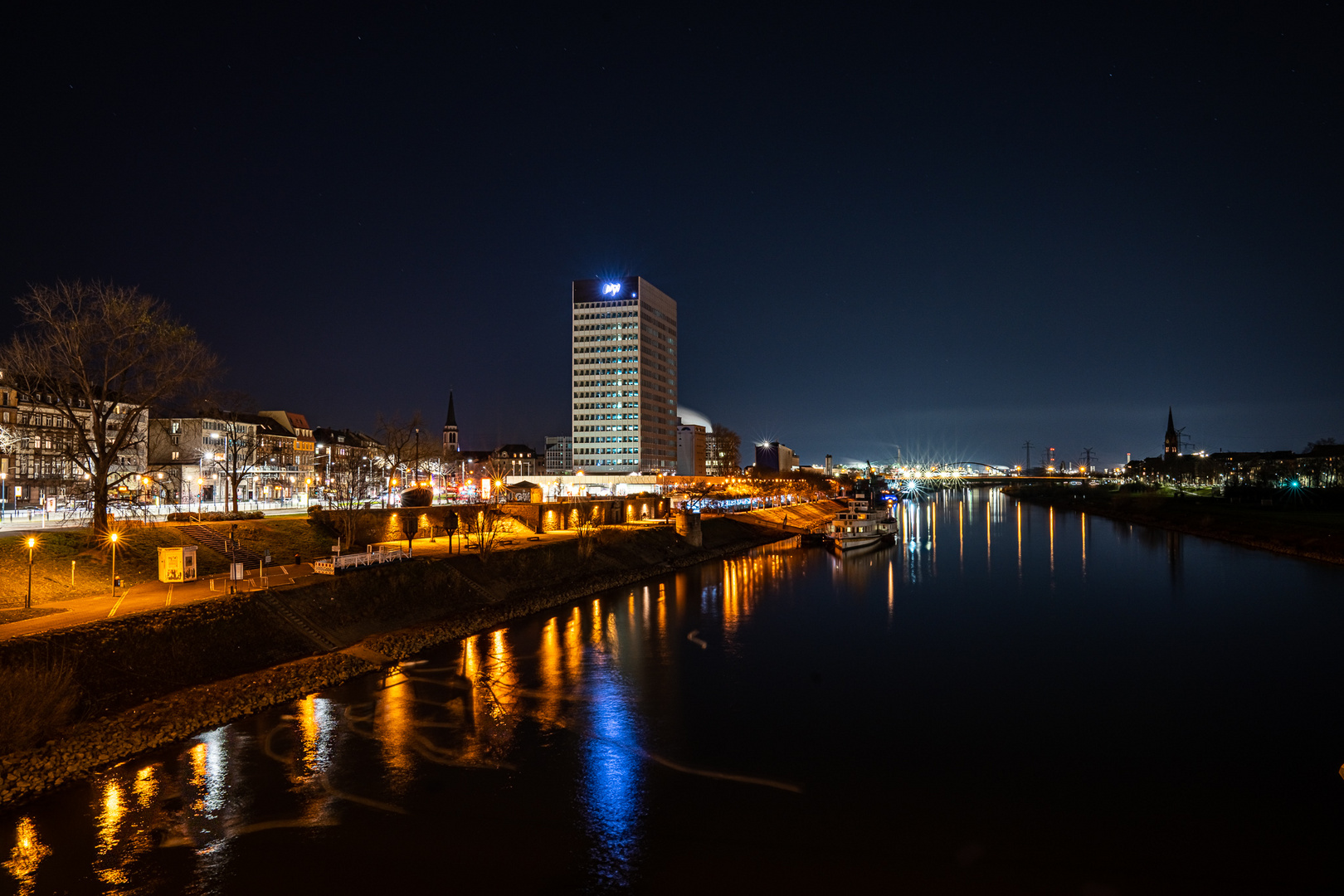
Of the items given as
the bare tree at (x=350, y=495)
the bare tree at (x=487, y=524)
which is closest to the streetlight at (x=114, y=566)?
the bare tree at (x=350, y=495)

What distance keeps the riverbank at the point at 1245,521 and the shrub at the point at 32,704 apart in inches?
2876

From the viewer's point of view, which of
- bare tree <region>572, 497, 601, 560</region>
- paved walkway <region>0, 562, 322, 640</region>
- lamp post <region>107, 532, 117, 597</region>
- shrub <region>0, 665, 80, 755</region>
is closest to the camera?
shrub <region>0, 665, 80, 755</region>

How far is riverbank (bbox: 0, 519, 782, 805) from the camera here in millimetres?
17906

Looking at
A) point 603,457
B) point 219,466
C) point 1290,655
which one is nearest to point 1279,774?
point 1290,655

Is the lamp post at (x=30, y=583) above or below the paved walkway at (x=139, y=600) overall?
above

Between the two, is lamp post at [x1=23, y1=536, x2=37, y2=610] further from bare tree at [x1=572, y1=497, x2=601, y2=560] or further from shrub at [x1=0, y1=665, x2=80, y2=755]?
bare tree at [x1=572, y1=497, x2=601, y2=560]

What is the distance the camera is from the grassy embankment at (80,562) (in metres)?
24.9

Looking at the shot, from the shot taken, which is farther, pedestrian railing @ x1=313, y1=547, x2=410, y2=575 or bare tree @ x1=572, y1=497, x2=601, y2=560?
bare tree @ x1=572, y1=497, x2=601, y2=560

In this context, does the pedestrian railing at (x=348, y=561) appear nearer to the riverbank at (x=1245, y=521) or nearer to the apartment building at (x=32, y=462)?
the apartment building at (x=32, y=462)

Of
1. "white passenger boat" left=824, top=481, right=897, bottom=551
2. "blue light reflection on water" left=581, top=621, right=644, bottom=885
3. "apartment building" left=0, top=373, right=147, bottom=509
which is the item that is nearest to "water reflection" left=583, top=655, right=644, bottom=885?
"blue light reflection on water" left=581, top=621, right=644, bottom=885

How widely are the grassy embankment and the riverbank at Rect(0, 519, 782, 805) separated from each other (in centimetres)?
394

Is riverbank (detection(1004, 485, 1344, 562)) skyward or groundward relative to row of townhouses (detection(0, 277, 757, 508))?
groundward

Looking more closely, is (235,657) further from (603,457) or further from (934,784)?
(603,457)

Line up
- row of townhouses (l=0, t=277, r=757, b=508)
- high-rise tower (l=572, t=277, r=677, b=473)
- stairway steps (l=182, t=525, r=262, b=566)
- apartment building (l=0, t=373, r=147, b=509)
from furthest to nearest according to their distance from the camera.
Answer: high-rise tower (l=572, t=277, r=677, b=473) < row of townhouses (l=0, t=277, r=757, b=508) < apartment building (l=0, t=373, r=147, b=509) < stairway steps (l=182, t=525, r=262, b=566)
